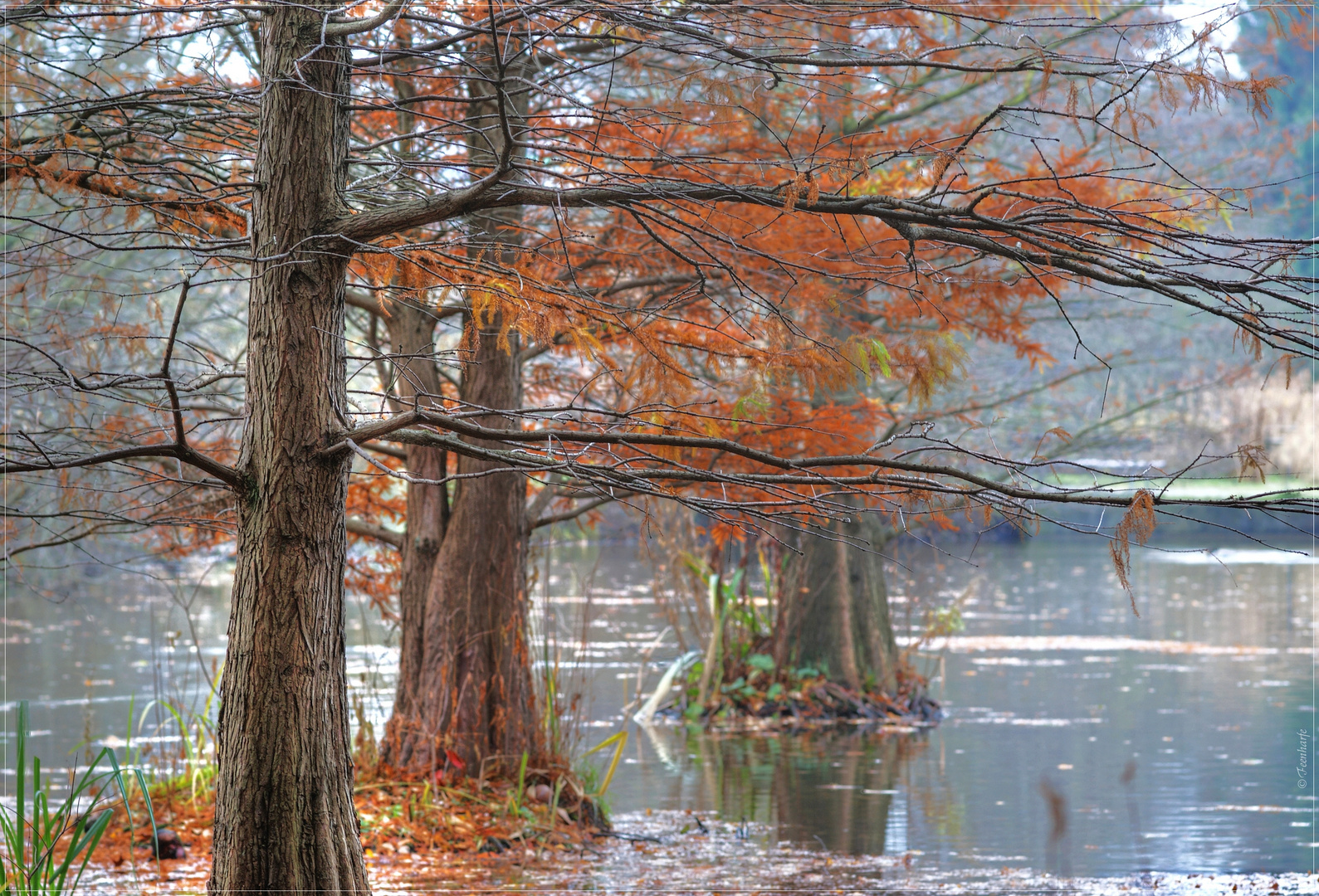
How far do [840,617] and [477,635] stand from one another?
595 centimetres

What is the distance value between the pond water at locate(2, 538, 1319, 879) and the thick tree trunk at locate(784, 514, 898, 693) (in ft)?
1.83

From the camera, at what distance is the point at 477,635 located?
7.93 meters

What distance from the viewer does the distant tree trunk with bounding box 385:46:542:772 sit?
789cm

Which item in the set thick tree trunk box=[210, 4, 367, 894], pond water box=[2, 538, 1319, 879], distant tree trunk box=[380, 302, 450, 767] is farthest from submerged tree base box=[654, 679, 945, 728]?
thick tree trunk box=[210, 4, 367, 894]

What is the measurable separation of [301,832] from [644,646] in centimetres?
1366

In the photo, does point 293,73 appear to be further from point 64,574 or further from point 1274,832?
point 64,574

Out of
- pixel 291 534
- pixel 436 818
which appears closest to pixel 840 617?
pixel 436 818

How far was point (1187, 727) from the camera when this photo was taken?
11.6 metres

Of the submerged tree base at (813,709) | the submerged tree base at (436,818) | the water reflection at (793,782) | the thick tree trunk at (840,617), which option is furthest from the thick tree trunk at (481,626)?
the thick tree trunk at (840,617)

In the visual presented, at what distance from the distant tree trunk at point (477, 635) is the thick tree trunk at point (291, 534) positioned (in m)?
3.60

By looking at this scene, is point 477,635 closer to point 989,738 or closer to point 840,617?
point 989,738

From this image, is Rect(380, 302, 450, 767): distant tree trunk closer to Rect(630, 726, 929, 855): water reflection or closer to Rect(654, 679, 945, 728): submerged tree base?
Rect(630, 726, 929, 855): water reflection

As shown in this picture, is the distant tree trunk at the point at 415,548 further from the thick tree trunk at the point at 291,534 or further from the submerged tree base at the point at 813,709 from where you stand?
the submerged tree base at the point at 813,709

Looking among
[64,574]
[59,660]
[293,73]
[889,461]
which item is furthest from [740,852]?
[64,574]
